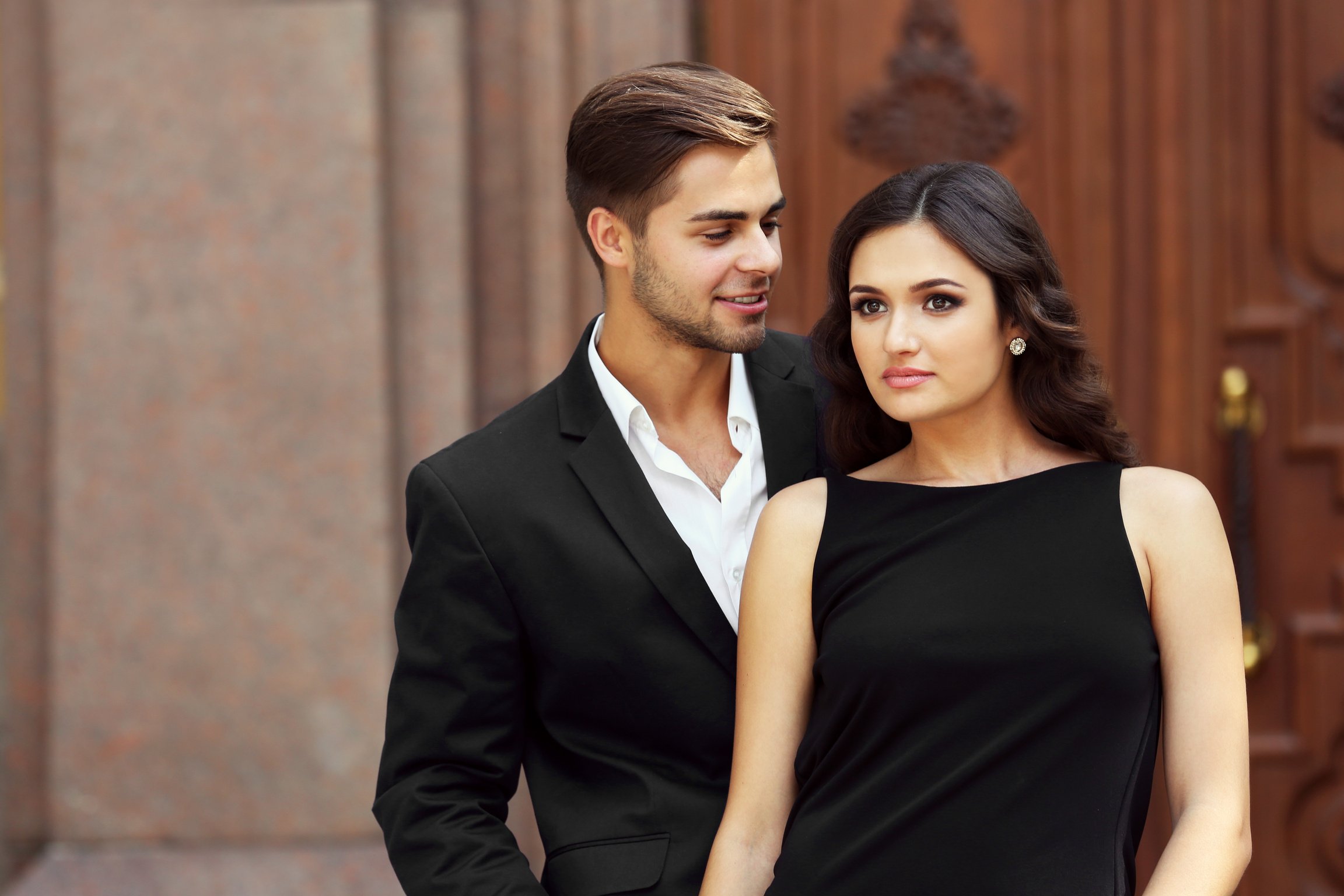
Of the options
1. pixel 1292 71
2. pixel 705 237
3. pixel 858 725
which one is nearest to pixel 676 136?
pixel 705 237

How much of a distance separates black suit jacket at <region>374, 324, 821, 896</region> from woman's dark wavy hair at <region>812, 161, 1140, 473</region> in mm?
506

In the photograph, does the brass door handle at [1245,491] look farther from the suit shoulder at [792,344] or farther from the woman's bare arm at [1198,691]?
the woman's bare arm at [1198,691]

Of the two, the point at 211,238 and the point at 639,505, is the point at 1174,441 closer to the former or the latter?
the point at 639,505

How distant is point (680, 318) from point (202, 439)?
Result: 1.44 m

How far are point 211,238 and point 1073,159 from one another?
6.44 feet

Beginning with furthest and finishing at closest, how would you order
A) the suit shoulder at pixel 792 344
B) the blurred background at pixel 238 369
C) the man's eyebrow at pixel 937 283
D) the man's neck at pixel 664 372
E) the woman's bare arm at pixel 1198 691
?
the blurred background at pixel 238 369
the suit shoulder at pixel 792 344
the man's neck at pixel 664 372
the man's eyebrow at pixel 937 283
the woman's bare arm at pixel 1198 691

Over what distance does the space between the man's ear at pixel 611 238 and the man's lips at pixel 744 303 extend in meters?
0.18

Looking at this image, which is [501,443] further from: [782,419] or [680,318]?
[782,419]

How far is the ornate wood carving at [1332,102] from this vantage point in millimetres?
3238

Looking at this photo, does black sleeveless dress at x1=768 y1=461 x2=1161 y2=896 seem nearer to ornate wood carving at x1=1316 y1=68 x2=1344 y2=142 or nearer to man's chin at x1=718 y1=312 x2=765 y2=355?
man's chin at x1=718 y1=312 x2=765 y2=355

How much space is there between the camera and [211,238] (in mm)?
3023

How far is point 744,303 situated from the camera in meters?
2.03

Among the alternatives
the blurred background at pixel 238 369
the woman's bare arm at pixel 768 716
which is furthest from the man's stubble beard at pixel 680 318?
the blurred background at pixel 238 369

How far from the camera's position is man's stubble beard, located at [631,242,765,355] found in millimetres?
2018
